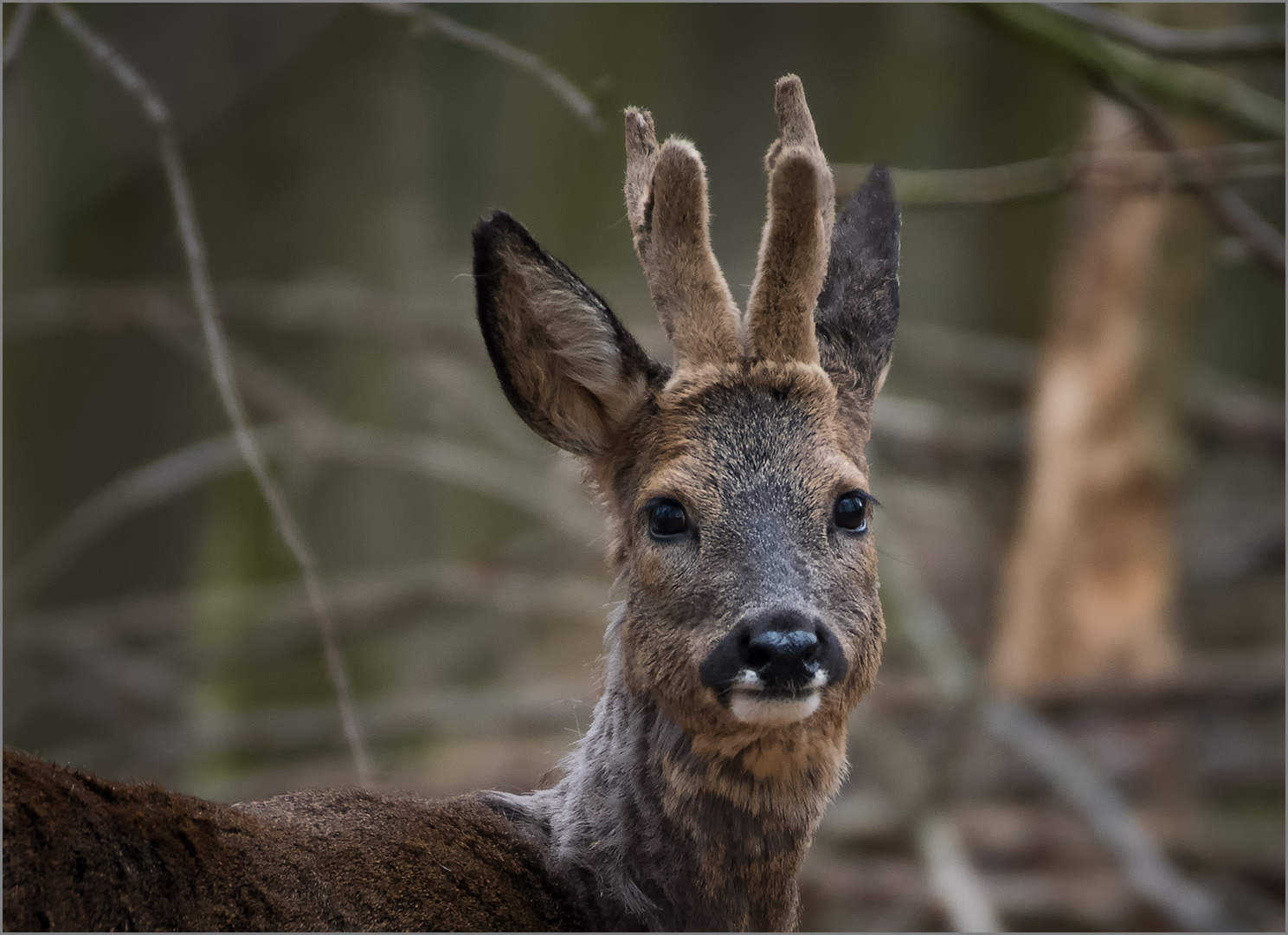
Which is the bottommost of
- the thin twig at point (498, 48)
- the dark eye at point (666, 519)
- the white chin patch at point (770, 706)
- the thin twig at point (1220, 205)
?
the white chin patch at point (770, 706)

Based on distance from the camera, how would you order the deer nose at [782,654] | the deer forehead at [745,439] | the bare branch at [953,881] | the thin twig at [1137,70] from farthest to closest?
the bare branch at [953,881], the thin twig at [1137,70], the deer forehead at [745,439], the deer nose at [782,654]

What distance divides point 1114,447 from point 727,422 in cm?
586

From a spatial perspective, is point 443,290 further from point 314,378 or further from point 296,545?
point 296,545

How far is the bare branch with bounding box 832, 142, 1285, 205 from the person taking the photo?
4.38 m

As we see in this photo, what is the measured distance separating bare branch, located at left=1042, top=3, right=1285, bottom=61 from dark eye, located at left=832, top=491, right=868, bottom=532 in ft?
4.82

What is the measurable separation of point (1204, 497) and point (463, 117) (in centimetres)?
716

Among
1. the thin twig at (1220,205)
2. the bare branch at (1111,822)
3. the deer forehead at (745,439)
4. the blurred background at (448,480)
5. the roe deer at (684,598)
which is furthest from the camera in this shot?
the blurred background at (448,480)

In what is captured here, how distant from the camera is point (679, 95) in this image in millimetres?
12164

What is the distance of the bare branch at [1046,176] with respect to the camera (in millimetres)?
4383

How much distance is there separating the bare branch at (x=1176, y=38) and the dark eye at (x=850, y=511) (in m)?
1.47

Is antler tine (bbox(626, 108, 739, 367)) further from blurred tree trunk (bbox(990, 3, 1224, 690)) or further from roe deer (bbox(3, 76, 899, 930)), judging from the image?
blurred tree trunk (bbox(990, 3, 1224, 690))

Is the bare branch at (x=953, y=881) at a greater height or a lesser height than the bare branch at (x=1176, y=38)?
lesser

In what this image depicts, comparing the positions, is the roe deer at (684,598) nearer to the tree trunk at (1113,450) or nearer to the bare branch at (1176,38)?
the bare branch at (1176,38)

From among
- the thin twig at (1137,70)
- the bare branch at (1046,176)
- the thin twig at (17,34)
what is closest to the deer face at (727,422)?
the thin twig at (17,34)
